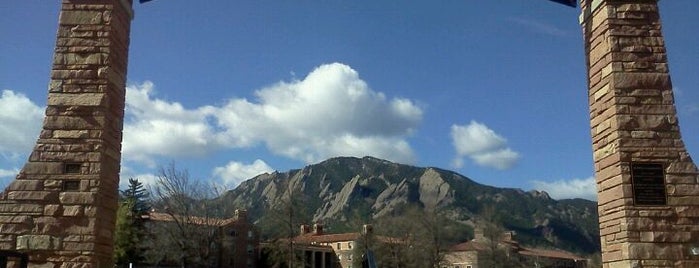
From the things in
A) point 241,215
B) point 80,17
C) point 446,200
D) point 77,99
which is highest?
point 446,200

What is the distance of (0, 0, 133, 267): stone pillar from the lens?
8.30m

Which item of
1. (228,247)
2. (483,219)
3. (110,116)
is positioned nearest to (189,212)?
(228,247)

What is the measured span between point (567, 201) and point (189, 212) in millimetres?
173441

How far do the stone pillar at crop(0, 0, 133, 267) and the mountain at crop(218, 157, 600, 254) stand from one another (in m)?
154

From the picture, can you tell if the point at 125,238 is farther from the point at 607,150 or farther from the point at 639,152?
the point at 639,152

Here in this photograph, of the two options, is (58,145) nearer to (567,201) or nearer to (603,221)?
(603,221)

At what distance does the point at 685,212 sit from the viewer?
8375 mm

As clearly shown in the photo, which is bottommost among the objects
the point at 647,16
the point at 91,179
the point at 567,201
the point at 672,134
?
the point at 91,179

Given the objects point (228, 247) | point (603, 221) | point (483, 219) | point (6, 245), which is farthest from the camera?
point (483, 219)

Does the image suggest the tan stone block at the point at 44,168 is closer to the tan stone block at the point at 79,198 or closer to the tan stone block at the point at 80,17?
the tan stone block at the point at 79,198

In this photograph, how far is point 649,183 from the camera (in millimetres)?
8422

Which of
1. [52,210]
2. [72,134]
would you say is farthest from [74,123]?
[52,210]

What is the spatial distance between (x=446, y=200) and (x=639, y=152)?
166301 mm

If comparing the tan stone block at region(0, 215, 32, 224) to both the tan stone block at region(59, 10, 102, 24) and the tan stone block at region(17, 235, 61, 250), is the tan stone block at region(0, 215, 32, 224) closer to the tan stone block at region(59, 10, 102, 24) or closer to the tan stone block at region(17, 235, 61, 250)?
the tan stone block at region(17, 235, 61, 250)
